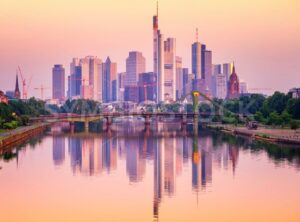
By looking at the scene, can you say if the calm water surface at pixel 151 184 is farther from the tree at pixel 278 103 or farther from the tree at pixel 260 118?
the tree at pixel 260 118

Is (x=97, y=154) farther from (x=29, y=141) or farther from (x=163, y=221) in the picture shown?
(x=163, y=221)

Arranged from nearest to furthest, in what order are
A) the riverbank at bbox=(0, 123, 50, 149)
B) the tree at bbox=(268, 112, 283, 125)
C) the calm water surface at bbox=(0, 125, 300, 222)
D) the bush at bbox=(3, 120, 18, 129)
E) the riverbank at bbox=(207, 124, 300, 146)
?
the calm water surface at bbox=(0, 125, 300, 222)
the riverbank at bbox=(0, 123, 50, 149)
the riverbank at bbox=(207, 124, 300, 146)
the bush at bbox=(3, 120, 18, 129)
the tree at bbox=(268, 112, 283, 125)

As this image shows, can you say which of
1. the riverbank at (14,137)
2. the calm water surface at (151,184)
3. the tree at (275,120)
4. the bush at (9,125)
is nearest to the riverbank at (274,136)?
the calm water surface at (151,184)

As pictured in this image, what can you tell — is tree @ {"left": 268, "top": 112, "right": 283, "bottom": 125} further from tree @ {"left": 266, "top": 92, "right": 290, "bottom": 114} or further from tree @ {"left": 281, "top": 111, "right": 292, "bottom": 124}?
tree @ {"left": 266, "top": 92, "right": 290, "bottom": 114}

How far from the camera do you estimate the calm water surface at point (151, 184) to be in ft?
106

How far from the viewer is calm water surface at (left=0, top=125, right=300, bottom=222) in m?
32.2

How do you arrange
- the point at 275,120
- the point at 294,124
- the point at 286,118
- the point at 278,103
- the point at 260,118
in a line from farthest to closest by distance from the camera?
the point at 260,118 → the point at 278,103 → the point at 275,120 → the point at 286,118 → the point at 294,124

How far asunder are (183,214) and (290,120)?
183 feet

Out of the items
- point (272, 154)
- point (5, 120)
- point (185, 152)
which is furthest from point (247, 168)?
point (5, 120)

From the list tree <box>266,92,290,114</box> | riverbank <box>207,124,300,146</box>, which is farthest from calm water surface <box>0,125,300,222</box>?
tree <box>266,92,290,114</box>

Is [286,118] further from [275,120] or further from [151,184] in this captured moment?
[151,184]

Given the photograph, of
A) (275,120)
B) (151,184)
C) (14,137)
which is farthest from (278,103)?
(151,184)

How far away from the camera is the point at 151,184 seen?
136 ft

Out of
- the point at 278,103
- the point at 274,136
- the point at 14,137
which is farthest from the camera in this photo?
the point at 278,103
